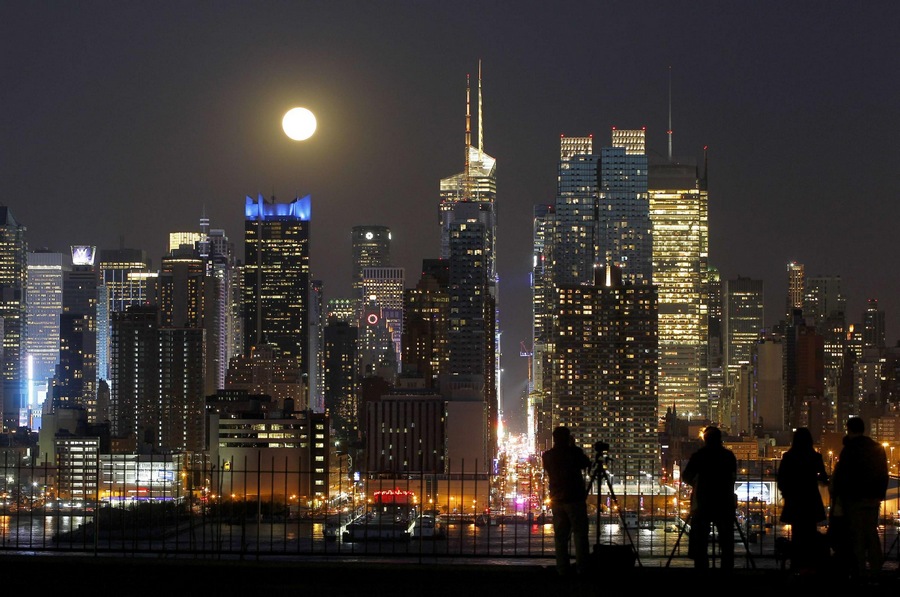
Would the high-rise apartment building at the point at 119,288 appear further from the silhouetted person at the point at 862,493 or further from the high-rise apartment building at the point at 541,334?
the silhouetted person at the point at 862,493

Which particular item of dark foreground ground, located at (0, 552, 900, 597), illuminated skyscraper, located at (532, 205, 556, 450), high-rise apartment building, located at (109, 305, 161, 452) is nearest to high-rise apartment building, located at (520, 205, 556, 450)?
illuminated skyscraper, located at (532, 205, 556, 450)

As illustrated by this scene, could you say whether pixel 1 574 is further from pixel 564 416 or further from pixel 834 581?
pixel 564 416

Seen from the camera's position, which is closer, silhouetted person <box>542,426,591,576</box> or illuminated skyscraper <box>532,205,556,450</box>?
silhouetted person <box>542,426,591,576</box>

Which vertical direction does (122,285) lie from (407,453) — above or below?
above

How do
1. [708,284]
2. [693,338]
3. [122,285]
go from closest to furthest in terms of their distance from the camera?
[693,338], [708,284], [122,285]

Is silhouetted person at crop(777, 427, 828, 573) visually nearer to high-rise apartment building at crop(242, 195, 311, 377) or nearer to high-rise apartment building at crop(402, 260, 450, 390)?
high-rise apartment building at crop(402, 260, 450, 390)

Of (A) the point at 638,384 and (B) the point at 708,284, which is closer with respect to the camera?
(A) the point at 638,384

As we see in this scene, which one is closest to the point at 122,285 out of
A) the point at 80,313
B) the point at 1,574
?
the point at 80,313
